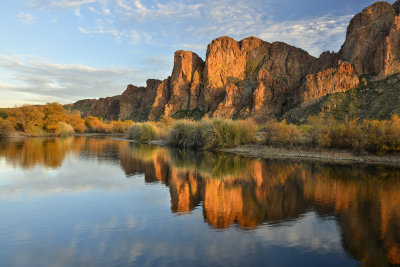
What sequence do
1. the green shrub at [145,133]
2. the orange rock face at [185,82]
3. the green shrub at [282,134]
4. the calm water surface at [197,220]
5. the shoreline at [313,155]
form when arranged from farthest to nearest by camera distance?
the orange rock face at [185,82]
the green shrub at [145,133]
the green shrub at [282,134]
the shoreline at [313,155]
the calm water surface at [197,220]

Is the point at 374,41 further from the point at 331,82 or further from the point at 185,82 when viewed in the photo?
the point at 185,82

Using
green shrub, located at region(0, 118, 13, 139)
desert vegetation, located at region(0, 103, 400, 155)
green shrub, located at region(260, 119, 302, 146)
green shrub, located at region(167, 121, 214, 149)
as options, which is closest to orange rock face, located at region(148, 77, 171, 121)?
desert vegetation, located at region(0, 103, 400, 155)

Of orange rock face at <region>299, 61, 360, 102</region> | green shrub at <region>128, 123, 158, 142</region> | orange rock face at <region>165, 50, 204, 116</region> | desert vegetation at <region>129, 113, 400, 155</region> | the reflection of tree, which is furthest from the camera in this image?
orange rock face at <region>165, 50, 204, 116</region>

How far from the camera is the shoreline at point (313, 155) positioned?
73.3ft

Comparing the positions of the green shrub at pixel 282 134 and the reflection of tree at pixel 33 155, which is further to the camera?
the green shrub at pixel 282 134

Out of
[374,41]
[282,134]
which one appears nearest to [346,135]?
[282,134]

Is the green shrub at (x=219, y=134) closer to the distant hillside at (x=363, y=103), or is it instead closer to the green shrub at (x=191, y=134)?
the green shrub at (x=191, y=134)

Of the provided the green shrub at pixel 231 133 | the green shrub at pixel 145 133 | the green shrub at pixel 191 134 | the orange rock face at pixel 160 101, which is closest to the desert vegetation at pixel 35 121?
the green shrub at pixel 145 133

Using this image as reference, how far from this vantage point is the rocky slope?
84.1m

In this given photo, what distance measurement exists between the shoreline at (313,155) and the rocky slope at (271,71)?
62.0 meters

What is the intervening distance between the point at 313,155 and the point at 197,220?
19.7 meters

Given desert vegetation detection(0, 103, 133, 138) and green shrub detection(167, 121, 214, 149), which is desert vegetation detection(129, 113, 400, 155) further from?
desert vegetation detection(0, 103, 133, 138)

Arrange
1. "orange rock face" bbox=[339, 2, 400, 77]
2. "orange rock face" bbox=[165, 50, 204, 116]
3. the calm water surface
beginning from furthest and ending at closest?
"orange rock face" bbox=[165, 50, 204, 116] → "orange rock face" bbox=[339, 2, 400, 77] → the calm water surface

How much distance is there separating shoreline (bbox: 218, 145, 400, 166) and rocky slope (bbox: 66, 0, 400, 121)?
6204 centimetres
